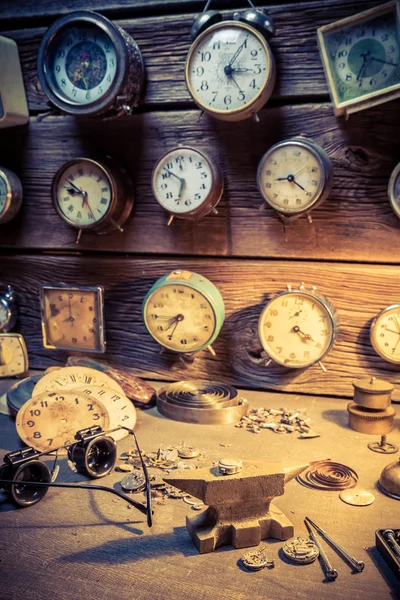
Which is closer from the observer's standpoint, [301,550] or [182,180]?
[301,550]

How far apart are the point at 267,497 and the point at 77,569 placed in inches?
19.0

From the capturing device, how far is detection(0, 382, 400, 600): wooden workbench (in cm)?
122

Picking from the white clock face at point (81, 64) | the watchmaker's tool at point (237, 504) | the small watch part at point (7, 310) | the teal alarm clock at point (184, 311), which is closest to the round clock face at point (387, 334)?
the teal alarm clock at point (184, 311)

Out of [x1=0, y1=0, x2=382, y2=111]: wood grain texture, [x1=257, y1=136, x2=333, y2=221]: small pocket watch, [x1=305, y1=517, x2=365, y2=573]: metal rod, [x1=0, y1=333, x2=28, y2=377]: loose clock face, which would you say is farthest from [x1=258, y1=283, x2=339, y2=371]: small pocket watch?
[x1=0, y1=333, x2=28, y2=377]: loose clock face

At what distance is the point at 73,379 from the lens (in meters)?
2.23

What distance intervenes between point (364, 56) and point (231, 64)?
525 millimetres

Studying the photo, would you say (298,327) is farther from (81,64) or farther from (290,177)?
(81,64)

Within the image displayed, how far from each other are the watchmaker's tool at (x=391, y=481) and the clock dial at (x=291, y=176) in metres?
1.09

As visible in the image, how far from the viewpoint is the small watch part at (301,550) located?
4.32ft

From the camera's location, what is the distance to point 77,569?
129 cm

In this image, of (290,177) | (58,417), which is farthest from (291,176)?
(58,417)

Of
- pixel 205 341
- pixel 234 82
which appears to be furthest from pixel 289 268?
pixel 234 82

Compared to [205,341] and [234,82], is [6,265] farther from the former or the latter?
[234,82]

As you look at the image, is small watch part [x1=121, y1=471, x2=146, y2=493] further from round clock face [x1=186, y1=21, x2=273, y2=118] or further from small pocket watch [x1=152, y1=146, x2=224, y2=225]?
round clock face [x1=186, y1=21, x2=273, y2=118]
